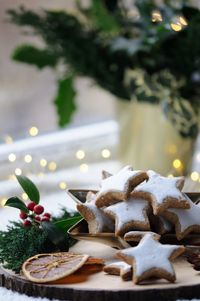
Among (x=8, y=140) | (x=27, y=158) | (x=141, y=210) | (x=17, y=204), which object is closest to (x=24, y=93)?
(x=8, y=140)

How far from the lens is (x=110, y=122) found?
218 centimetres

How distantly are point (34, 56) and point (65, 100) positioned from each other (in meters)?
0.12

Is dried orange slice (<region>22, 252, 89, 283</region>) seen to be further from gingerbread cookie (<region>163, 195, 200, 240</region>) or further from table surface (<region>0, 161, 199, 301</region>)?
table surface (<region>0, 161, 199, 301</region>)

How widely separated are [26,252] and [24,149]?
0.98 metres

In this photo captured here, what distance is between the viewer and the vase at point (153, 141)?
67.6 inches

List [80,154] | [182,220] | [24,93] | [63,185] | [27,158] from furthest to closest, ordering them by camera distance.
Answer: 1. [24,93]
2. [80,154]
3. [27,158]
4. [63,185]
5. [182,220]

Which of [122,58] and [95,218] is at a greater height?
[122,58]

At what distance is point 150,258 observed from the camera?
0.82m

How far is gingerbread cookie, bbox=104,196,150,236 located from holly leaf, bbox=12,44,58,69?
84 cm

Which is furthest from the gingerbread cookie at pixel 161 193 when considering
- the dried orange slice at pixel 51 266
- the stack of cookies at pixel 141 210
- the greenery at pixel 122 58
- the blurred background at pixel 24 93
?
the blurred background at pixel 24 93

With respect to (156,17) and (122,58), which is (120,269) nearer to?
(156,17)

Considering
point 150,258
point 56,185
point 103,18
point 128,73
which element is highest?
point 103,18

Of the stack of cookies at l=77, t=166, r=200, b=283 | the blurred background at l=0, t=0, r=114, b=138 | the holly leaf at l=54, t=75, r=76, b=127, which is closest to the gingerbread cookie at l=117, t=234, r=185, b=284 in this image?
the stack of cookies at l=77, t=166, r=200, b=283

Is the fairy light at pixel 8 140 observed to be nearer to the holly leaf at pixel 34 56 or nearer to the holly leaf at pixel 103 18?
the holly leaf at pixel 34 56
